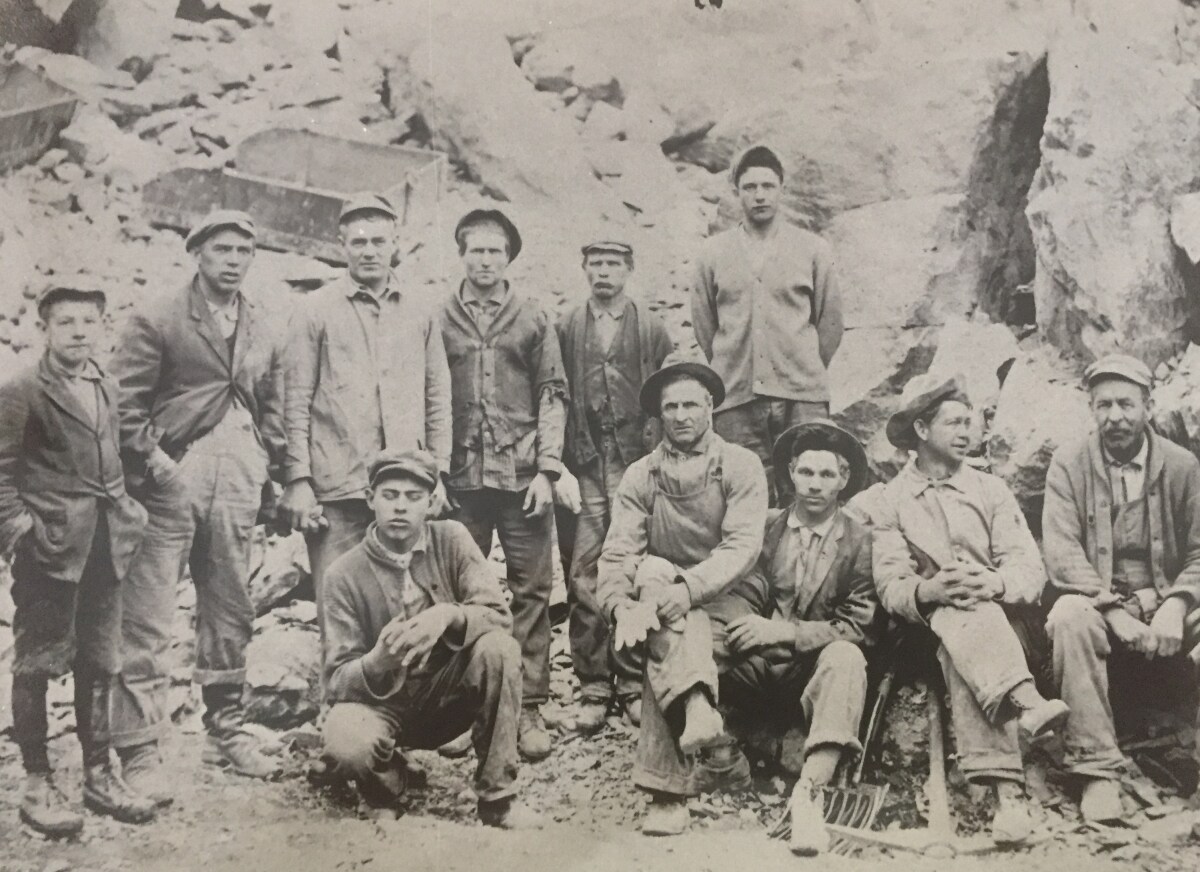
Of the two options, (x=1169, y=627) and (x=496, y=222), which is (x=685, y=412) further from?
(x=1169, y=627)

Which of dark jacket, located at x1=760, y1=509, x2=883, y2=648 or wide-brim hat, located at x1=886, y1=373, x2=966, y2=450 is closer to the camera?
dark jacket, located at x1=760, y1=509, x2=883, y2=648

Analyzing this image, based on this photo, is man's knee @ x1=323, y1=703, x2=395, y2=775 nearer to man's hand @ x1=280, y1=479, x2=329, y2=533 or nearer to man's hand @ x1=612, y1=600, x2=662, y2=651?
man's hand @ x1=280, y1=479, x2=329, y2=533

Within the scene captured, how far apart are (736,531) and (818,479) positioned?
380 millimetres

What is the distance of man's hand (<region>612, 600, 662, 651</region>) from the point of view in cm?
410

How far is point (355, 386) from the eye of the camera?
438 cm

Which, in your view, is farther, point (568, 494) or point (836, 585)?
point (568, 494)

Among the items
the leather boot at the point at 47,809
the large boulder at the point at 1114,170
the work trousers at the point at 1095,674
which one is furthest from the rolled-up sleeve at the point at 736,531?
the leather boot at the point at 47,809

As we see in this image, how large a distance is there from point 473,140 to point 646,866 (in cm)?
294

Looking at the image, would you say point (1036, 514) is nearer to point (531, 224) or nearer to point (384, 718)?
point (531, 224)

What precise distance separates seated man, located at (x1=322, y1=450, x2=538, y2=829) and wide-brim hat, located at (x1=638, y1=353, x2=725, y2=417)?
0.90 m

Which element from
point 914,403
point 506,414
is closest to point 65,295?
point 506,414

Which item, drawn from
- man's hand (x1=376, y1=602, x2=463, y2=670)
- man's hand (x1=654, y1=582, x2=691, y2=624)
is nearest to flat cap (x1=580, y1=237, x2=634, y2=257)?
man's hand (x1=654, y1=582, x2=691, y2=624)

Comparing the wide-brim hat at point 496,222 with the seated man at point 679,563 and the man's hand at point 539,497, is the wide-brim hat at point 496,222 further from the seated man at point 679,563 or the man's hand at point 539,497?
the man's hand at point 539,497

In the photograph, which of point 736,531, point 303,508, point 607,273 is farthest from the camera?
point 607,273
